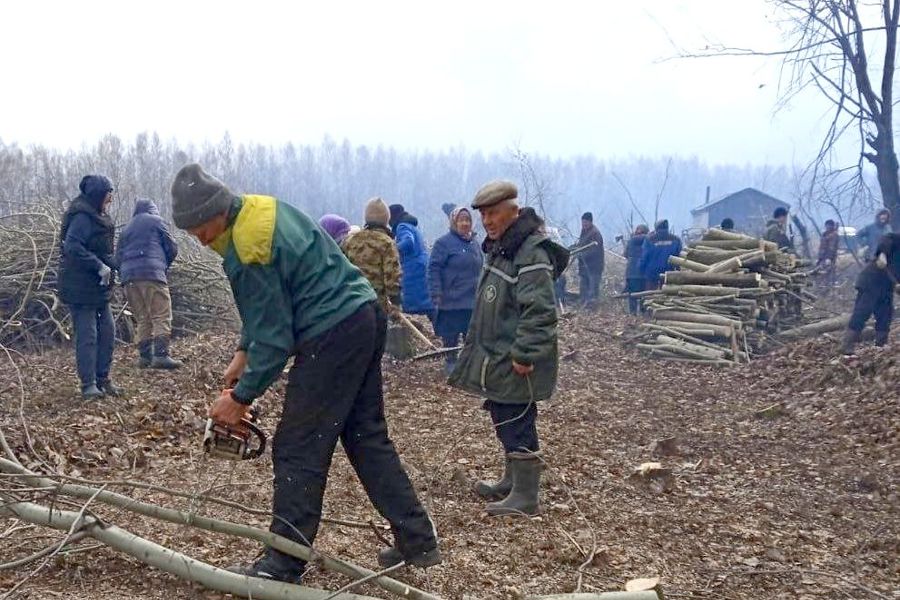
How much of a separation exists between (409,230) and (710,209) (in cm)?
3985

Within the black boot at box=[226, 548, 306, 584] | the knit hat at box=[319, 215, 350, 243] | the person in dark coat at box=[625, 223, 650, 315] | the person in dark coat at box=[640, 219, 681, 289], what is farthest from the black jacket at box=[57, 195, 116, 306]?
the person in dark coat at box=[625, 223, 650, 315]

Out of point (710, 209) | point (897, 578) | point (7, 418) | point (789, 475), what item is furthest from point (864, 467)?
point (710, 209)

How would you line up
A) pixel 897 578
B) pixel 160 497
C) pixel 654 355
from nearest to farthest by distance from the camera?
pixel 897 578 → pixel 160 497 → pixel 654 355

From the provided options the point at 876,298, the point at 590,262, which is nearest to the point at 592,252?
the point at 590,262

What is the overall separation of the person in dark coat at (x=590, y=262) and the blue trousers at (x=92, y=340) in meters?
10.8

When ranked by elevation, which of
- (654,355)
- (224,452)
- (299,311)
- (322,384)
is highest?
(299,311)

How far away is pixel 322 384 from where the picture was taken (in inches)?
132

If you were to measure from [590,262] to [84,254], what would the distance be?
38.8 feet

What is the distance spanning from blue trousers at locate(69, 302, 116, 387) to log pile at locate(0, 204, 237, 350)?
105 inches

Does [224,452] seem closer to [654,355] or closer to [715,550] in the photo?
[715,550]

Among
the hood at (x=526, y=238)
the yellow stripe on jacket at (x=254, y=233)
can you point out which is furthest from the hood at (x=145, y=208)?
→ the yellow stripe on jacket at (x=254, y=233)

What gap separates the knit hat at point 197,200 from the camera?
10.7 ft

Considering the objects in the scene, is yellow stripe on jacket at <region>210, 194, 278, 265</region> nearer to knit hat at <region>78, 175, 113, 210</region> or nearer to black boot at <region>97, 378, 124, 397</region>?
knit hat at <region>78, 175, 113, 210</region>

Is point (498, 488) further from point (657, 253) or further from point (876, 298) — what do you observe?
point (657, 253)
